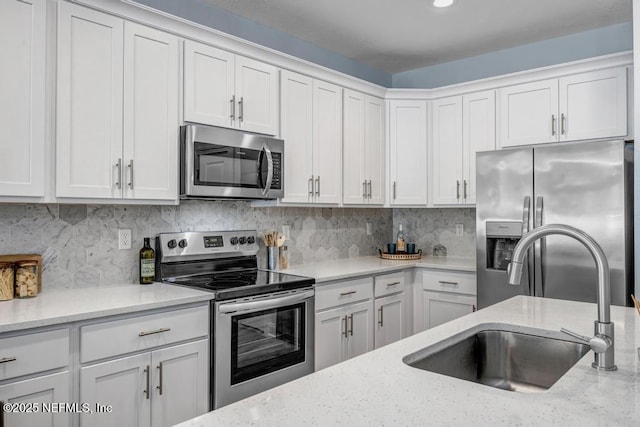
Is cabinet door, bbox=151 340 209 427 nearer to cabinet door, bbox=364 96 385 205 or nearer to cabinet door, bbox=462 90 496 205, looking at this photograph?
cabinet door, bbox=364 96 385 205

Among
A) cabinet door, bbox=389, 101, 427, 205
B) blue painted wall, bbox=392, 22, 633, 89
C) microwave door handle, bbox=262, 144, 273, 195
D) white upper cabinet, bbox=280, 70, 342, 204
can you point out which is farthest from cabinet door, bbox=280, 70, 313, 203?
blue painted wall, bbox=392, 22, 633, 89

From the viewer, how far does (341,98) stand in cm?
363

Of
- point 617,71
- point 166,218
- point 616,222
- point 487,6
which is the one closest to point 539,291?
point 616,222

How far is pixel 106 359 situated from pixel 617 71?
3.60 metres

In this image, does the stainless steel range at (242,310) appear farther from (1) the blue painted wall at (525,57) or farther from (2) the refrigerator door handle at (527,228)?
(1) the blue painted wall at (525,57)

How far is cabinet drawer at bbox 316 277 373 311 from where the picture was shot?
3.01 metres

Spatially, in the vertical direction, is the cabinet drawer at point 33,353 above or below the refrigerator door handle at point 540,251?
below

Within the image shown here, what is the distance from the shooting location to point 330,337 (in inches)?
121

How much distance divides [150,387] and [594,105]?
3355 mm

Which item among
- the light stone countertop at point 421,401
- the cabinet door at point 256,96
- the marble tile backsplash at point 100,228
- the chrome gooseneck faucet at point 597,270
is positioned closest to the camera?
the light stone countertop at point 421,401

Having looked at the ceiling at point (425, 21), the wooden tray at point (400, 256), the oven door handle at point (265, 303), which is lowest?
the oven door handle at point (265, 303)

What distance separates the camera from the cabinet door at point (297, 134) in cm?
320

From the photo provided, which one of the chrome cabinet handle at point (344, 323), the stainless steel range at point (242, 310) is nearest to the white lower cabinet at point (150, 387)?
the stainless steel range at point (242, 310)

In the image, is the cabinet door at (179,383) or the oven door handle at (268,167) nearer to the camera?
the cabinet door at (179,383)
